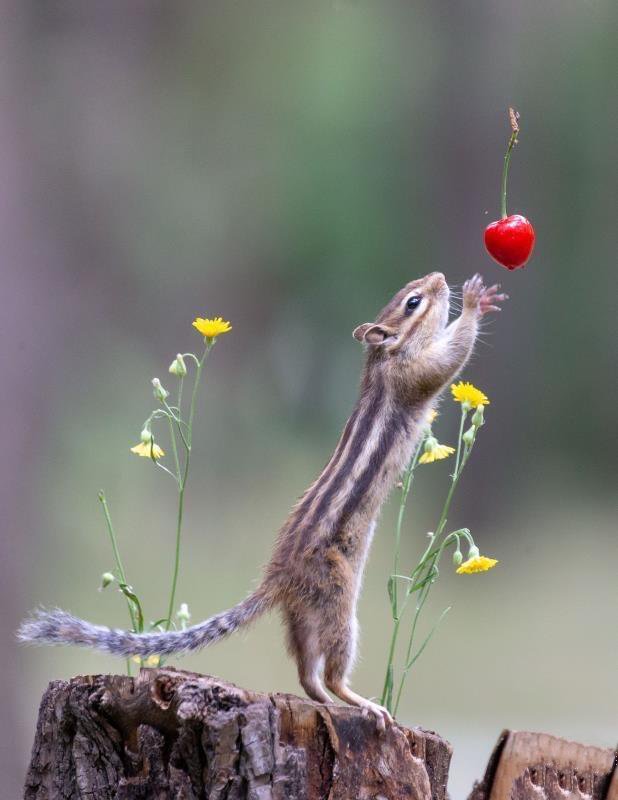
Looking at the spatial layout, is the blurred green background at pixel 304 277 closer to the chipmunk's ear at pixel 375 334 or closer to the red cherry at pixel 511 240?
the chipmunk's ear at pixel 375 334

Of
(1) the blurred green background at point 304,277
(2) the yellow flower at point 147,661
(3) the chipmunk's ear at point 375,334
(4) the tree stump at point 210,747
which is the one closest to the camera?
(4) the tree stump at point 210,747

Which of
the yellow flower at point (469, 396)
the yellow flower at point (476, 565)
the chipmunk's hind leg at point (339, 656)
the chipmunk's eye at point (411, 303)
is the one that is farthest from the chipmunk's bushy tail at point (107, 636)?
the chipmunk's eye at point (411, 303)

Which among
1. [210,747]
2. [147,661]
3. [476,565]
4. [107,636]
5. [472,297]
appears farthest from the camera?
[472,297]

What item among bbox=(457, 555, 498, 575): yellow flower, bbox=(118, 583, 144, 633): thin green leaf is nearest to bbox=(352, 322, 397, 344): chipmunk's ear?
bbox=(457, 555, 498, 575): yellow flower

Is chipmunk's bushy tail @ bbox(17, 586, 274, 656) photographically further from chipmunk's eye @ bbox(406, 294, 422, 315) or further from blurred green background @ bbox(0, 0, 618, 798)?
blurred green background @ bbox(0, 0, 618, 798)

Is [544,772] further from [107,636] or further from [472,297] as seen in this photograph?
[472,297]

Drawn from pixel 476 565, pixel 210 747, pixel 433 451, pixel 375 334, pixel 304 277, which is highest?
pixel 304 277

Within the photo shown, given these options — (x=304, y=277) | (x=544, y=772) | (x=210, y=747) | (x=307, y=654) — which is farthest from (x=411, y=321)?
(x=304, y=277)
